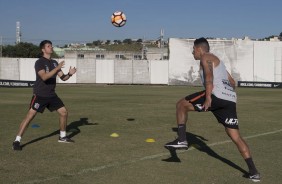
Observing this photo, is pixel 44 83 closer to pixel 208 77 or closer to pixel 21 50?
pixel 208 77

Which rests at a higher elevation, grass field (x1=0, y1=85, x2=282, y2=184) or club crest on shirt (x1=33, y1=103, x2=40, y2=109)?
club crest on shirt (x1=33, y1=103, x2=40, y2=109)

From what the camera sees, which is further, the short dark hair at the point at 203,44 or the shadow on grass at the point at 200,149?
the shadow on grass at the point at 200,149

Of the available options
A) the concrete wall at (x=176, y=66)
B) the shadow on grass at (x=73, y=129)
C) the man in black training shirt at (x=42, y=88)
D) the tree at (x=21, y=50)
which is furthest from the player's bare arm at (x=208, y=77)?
the tree at (x=21, y=50)

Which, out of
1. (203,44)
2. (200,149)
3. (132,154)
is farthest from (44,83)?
(203,44)

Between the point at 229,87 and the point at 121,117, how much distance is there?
787cm

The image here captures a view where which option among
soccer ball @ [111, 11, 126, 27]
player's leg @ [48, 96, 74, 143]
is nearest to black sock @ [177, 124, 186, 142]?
player's leg @ [48, 96, 74, 143]

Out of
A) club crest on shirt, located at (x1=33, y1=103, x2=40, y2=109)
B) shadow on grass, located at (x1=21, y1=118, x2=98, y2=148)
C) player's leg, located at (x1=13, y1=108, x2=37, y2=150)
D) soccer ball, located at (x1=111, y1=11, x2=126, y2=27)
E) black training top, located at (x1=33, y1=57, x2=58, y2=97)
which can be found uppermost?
soccer ball, located at (x1=111, y1=11, x2=126, y2=27)

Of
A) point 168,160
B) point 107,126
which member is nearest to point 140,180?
point 168,160

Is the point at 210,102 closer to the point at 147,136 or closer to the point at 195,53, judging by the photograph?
the point at 195,53

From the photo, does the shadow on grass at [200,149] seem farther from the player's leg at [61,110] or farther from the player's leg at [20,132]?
the player's leg at [20,132]

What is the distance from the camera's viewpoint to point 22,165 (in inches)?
283

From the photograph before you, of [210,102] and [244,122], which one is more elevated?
[210,102]

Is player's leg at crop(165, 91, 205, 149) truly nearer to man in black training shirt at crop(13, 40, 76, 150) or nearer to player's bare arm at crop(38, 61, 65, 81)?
player's bare arm at crop(38, 61, 65, 81)

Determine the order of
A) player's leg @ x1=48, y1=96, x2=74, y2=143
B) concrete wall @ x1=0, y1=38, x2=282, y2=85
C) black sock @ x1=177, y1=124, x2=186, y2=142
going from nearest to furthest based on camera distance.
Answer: black sock @ x1=177, y1=124, x2=186, y2=142, player's leg @ x1=48, y1=96, x2=74, y2=143, concrete wall @ x1=0, y1=38, x2=282, y2=85
